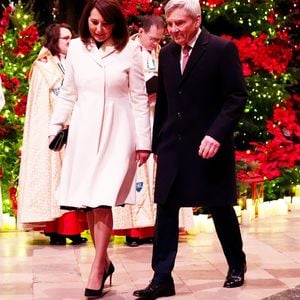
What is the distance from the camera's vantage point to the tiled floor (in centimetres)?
616

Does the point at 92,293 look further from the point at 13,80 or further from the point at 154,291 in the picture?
the point at 13,80

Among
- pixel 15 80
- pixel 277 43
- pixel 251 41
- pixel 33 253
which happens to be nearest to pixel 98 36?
pixel 33 253

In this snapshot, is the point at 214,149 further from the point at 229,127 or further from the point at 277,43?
the point at 277,43

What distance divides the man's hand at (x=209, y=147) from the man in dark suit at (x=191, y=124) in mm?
66

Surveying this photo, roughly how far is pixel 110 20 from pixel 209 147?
1007 mm

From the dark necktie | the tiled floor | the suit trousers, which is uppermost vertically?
the dark necktie

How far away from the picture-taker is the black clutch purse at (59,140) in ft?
19.7

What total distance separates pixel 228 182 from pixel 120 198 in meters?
0.67

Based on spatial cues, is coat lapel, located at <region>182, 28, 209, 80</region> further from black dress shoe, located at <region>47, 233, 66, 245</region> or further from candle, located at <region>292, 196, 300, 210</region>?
candle, located at <region>292, 196, 300, 210</region>

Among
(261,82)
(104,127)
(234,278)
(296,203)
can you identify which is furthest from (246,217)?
(104,127)

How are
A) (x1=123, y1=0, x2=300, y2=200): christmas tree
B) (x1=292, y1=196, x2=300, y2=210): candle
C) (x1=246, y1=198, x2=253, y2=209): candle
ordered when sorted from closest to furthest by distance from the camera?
(x1=246, y1=198, x2=253, y2=209): candle → (x1=123, y1=0, x2=300, y2=200): christmas tree → (x1=292, y1=196, x2=300, y2=210): candle

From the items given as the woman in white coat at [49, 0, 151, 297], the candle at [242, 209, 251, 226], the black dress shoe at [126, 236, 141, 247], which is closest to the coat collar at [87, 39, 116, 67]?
the woman in white coat at [49, 0, 151, 297]

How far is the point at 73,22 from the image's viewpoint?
15.0m

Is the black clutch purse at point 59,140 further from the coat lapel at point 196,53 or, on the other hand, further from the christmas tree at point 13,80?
the christmas tree at point 13,80
